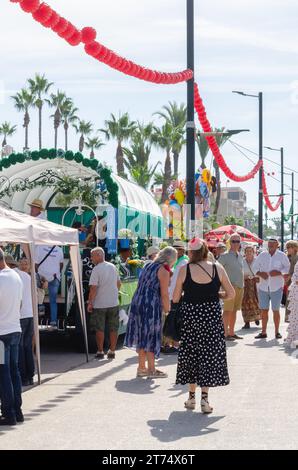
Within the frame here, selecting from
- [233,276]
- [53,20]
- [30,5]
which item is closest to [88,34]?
[53,20]

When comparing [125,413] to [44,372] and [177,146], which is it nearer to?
[44,372]

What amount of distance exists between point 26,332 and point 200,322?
276 cm

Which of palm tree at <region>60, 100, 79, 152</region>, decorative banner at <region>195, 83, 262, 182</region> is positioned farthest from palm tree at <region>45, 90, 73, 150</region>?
decorative banner at <region>195, 83, 262, 182</region>

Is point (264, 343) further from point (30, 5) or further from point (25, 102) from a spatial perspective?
point (25, 102)

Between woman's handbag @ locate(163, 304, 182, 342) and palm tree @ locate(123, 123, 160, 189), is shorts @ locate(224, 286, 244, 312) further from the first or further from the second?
palm tree @ locate(123, 123, 160, 189)

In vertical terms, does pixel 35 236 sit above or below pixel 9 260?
above

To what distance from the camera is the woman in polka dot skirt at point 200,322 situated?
32.6 ft

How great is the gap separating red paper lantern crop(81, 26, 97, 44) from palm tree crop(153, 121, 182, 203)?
53337 mm

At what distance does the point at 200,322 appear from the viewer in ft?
32.8

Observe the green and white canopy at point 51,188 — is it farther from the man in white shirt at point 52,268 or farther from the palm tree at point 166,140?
the palm tree at point 166,140

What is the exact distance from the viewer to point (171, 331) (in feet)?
33.6

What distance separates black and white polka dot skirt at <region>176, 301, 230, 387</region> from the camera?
32.5 feet

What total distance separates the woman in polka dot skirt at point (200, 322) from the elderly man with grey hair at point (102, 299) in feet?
14.9

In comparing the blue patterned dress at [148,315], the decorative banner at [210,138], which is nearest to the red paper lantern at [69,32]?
the blue patterned dress at [148,315]
